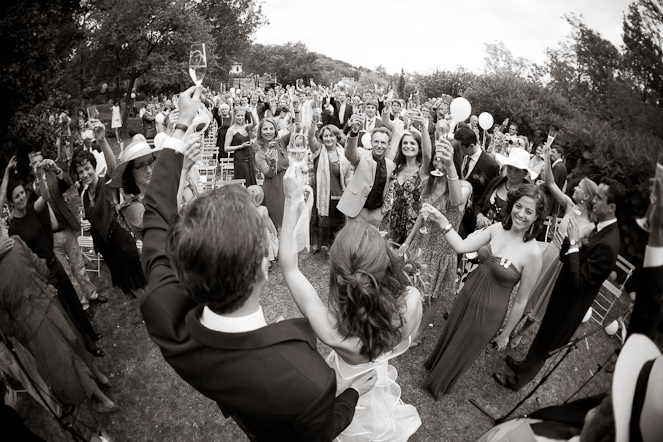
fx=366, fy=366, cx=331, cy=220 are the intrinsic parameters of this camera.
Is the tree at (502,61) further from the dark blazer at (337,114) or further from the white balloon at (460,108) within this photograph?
the white balloon at (460,108)

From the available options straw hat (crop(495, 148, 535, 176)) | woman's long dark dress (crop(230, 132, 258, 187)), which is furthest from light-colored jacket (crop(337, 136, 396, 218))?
woman's long dark dress (crop(230, 132, 258, 187))

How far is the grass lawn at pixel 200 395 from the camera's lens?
10.8 ft

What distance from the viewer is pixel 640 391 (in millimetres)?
944

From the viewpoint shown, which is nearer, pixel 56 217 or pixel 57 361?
pixel 57 361

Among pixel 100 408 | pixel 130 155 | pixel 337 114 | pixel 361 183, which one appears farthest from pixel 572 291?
pixel 337 114

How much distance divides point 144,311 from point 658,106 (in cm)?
201

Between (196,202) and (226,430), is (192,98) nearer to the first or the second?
(196,202)

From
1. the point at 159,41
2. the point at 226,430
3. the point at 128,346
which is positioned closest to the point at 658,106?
the point at 226,430

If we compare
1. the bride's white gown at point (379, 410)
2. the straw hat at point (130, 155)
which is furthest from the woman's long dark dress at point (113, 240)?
the bride's white gown at point (379, 410)

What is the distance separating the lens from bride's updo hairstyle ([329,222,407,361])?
179 centimetres

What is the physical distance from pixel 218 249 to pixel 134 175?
3.08 meters

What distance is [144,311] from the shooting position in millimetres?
1382

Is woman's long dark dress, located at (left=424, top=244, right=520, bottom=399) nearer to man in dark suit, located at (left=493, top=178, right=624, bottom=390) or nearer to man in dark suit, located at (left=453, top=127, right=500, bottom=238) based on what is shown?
man in dark suit, located at (left=493, top=178, right=624, bottom=390)

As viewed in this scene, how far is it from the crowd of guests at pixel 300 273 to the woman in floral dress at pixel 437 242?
0.02 m
